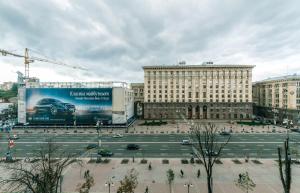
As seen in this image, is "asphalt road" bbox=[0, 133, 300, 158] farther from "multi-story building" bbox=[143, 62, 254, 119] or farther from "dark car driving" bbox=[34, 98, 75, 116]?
"multi-story building" bbox=[143, 62, 254, 119]

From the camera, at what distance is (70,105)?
10644cm

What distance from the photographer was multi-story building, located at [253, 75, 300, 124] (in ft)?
368

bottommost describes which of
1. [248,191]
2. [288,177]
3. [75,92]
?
[248,191]

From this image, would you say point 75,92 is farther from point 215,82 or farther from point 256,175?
point 256,175

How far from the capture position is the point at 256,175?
44.7 metres

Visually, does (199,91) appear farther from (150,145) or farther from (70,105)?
(150,145)

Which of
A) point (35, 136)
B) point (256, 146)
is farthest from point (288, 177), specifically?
point (35, 136)

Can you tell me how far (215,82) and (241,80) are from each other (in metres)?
13.2

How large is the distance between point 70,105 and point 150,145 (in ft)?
165

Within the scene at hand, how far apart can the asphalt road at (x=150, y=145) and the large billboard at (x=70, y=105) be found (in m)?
17.7

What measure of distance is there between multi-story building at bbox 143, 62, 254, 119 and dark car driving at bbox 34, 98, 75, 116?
42.0 metres

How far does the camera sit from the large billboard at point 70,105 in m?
106

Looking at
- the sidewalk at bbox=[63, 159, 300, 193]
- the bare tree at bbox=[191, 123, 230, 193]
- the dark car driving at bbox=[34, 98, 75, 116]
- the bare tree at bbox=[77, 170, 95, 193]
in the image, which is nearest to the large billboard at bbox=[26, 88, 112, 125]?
the dark car driving at bbox=[34, 98, 75, 116]

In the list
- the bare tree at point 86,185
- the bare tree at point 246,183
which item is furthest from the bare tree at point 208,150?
the bare tree at point 86,185
